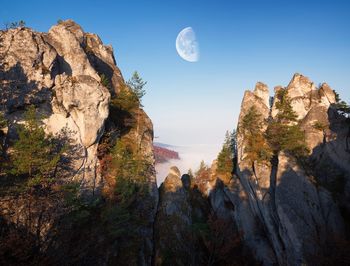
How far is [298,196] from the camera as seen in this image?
25.0 metres

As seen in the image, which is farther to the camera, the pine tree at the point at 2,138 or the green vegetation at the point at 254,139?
the green vegetation at the point at 254,139

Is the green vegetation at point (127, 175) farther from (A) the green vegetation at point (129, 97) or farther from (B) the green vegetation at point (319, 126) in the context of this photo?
(B) the green vegetation at point (319, 126)

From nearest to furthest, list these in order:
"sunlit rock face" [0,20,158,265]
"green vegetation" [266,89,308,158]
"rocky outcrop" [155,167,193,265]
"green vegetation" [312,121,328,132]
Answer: "sunlit rock face" [0,20,158,265] < "rocky outcrop" [155,167,193,265] < "green vegetation" [266,89,308,158] < "green vegetation" [312,121,328,132]

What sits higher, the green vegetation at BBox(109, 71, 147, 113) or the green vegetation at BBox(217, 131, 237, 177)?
the green vegetation at BBox(109, 71, 147, 113)

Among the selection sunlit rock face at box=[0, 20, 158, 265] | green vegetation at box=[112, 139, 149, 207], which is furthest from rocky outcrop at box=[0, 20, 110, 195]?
green vegetation at box=[112, 139, 149, 207]

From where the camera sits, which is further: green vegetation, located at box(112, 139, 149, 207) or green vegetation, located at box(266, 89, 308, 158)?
green vegetation, located at box(266, 89, 308, 158)

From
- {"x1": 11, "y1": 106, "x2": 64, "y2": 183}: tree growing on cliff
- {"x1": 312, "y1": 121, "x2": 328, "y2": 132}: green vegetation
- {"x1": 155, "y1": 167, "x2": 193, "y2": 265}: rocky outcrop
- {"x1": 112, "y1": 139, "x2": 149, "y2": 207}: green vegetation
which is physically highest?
{"x1": 312, "y1": 121, "x2": 328, "y2": 132}: green vegetation

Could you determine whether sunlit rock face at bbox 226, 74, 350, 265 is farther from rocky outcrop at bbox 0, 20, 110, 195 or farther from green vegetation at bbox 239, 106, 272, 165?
rocky outcrop at bbox 0, 20, 110, 195

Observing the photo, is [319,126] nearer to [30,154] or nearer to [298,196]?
[298,196]

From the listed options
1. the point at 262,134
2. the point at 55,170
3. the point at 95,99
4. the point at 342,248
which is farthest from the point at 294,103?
the point at 55,170

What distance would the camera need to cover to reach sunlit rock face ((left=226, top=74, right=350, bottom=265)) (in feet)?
76.6

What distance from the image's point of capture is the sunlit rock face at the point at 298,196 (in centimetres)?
2334

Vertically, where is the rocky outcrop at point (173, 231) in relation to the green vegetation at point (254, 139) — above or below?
Answer: below

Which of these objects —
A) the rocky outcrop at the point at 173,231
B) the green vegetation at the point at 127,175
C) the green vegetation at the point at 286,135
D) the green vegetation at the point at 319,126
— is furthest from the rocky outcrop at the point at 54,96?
the green vegetation at the point at 319,126
